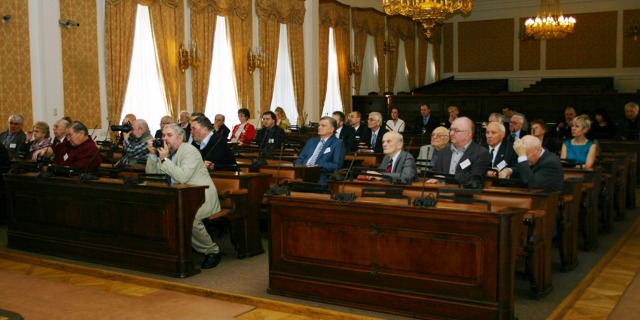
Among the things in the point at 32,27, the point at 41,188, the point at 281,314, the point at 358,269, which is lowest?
the point at 281,314

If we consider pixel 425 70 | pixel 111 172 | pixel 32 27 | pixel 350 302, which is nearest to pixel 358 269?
pixel 350 302

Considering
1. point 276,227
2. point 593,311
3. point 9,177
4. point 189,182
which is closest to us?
point 593,311

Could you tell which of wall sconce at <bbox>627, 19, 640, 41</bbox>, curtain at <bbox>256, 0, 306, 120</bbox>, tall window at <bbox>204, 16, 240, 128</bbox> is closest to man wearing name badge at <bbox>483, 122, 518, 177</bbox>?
tall window at <bbox>204, 16, 240, 128</bbox>

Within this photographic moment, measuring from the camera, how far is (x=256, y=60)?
1320 centimetres

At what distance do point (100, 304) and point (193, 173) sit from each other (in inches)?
53.4

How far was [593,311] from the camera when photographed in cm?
425

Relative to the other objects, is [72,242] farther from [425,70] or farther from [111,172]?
[425,70]

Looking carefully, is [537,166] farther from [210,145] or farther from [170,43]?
[170,43]

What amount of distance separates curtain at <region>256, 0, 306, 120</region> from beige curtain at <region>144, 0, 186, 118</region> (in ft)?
7.30

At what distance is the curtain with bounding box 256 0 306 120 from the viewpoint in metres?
13.5

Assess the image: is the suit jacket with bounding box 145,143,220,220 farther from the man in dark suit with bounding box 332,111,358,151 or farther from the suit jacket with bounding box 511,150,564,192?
the man in dark suit with bounding box 332,111,358,151

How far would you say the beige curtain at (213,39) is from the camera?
11891 millimetres

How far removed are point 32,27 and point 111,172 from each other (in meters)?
4.67

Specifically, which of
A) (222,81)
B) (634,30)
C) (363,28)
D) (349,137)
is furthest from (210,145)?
(634,30)
